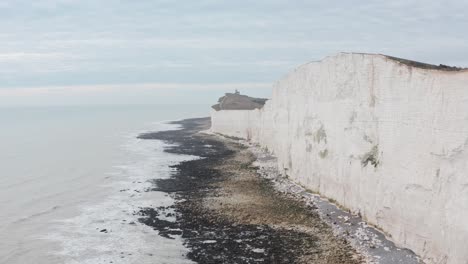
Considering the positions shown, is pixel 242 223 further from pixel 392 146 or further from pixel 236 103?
pixel 236 103

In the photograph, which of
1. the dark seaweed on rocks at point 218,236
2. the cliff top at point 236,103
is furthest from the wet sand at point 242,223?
the cliff top at point 236,103

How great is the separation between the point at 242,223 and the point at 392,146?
5.85 meters

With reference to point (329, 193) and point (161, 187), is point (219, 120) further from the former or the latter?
point (329, 193)

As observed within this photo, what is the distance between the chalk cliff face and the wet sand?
1600mm

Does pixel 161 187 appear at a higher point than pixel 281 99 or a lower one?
lower

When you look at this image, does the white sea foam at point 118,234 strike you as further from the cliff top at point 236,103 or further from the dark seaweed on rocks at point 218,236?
the cliff top at point 236,103

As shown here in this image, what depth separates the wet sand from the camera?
1318 cm

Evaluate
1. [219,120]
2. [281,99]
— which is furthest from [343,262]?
[219,120]

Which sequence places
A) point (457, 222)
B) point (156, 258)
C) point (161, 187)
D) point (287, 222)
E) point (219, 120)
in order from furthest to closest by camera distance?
point (219, 120)
point (161, 187)
point (287, 222)
point (156, 258)
point (457, 222)

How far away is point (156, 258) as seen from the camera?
13461mm

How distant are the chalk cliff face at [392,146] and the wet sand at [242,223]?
1600mm

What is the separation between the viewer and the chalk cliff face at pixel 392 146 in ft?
35.1

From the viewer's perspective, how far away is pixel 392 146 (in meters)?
13.7

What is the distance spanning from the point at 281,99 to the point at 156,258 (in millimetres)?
16561
